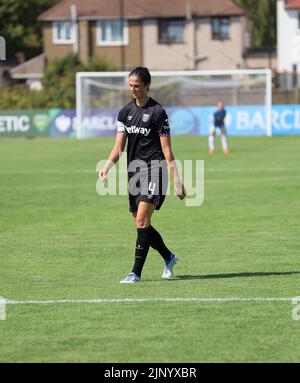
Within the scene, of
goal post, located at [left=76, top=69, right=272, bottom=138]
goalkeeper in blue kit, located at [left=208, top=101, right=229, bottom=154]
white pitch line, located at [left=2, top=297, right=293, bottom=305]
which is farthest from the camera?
goal post, located at [left=76, top=69, right=272, bottom=138]

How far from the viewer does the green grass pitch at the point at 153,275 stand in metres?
8.59

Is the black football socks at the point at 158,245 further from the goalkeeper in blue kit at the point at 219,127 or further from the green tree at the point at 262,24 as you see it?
the green tree at the point at 262,24

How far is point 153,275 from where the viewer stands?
1258cm

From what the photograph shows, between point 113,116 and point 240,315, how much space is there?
153 ft

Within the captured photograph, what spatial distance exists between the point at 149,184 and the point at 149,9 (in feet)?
276

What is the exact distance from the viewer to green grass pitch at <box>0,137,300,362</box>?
859 centimetres

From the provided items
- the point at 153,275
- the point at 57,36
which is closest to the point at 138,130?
the point at 153,275

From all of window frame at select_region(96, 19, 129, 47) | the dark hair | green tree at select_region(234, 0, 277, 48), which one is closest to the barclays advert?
window frame at select_region(96, 19, 129, 47)

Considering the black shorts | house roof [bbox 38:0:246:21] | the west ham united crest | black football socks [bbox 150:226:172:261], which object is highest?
house roof [bbox 38:0:246:21]

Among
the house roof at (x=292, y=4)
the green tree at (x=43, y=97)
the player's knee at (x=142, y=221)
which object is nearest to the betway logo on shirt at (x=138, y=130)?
the player's knee at (x=142, y=221)

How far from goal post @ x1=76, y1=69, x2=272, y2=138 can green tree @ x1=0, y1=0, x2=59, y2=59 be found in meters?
39.9

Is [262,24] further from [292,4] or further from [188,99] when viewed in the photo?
[188,99]

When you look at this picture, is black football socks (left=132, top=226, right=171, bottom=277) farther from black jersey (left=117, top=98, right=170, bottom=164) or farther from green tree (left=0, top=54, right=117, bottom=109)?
green tree (left=0, top=54, right=117, bottom=109)
